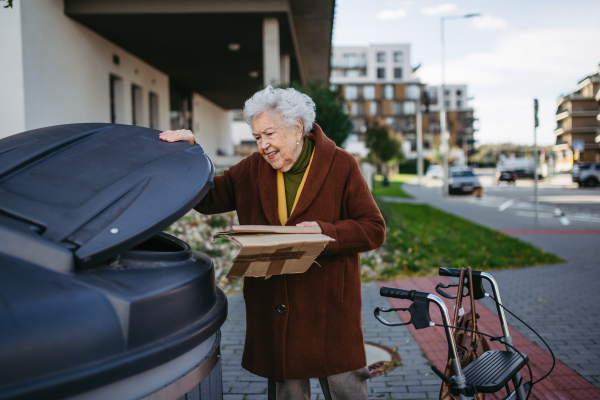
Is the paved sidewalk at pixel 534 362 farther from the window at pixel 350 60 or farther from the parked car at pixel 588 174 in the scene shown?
the window at pixel 350 60

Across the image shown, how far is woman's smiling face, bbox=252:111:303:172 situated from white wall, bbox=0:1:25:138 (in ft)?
19.8

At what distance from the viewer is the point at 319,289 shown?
7.13 feet

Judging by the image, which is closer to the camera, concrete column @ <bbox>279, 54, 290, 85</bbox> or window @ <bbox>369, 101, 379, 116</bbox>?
concrete column @ <bbox>279, 54, 290, 85</bbox>

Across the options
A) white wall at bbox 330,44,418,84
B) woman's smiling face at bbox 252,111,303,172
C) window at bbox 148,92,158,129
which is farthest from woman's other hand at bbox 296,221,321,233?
white wall at bbox 330,44,418,84

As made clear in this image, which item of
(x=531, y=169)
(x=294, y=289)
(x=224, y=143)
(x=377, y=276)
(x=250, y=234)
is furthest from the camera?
(x=531, y=169)

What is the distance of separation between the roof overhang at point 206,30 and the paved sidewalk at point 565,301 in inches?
266

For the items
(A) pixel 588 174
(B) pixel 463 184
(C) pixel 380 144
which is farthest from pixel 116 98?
(C) pixel 380 144

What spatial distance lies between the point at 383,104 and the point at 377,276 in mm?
74656

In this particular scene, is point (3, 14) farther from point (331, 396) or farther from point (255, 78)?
point (255, 78)

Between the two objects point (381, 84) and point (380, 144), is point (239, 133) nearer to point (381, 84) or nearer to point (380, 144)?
point (380, 144)

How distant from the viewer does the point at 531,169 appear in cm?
4144

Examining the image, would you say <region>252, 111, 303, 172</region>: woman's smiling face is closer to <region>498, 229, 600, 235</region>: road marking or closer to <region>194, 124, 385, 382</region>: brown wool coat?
<region>194, 124, 385, 382</region>: brown wool coat

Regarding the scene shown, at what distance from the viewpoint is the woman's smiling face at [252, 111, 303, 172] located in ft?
7.23

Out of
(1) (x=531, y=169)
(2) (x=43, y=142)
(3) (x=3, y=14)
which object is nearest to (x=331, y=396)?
(2) (x=43, y=142)
